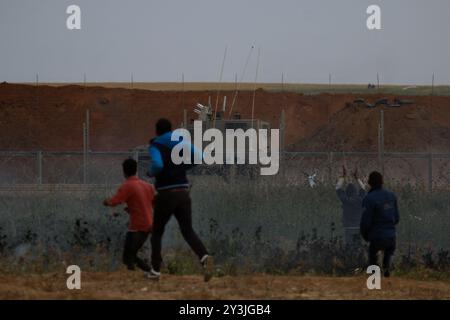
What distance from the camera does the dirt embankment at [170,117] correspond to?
5284cm

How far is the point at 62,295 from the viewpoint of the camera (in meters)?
10.0

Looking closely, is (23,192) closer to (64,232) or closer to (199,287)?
(64,232)

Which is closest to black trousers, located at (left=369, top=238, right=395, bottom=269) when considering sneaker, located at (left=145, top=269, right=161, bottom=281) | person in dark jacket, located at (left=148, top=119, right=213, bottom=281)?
person in dark jacket, located at (left=148, top=119, right=213, bottom=281)

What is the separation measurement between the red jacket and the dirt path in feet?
2.17

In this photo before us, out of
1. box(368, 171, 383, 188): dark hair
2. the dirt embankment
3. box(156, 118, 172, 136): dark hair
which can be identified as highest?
the dirt embankment

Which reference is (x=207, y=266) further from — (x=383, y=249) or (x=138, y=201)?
(x=383, y=249)

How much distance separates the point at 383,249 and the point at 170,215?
3.07 meters

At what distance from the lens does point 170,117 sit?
60188 mm

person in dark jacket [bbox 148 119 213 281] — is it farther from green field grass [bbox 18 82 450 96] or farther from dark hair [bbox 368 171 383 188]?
green field grass [bbox 18 82 450 96]

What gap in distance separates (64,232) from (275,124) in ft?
145

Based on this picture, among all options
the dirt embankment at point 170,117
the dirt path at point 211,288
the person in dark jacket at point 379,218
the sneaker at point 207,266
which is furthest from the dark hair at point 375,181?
the dirt embankment at point 170,117

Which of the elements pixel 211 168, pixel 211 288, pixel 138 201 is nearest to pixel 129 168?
pixel 138 201

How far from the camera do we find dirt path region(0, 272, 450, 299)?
33.3ft

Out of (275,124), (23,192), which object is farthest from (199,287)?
(275,124)
